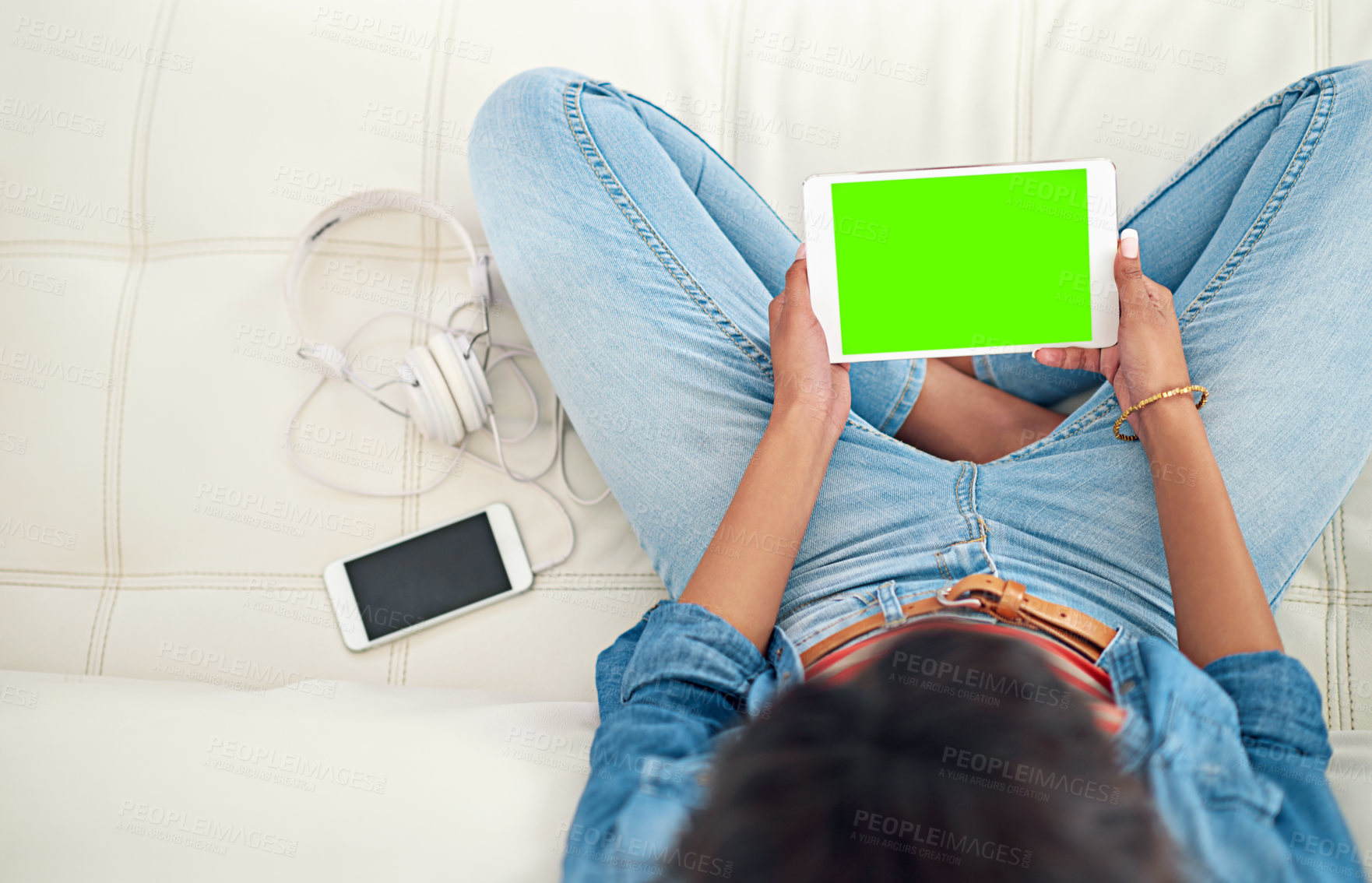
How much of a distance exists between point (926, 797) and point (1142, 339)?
0.49 metres

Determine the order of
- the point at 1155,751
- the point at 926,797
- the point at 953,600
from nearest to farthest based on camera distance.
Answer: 1. the point at 926,797
2. the point at 1155,751
3. the point at 953,600

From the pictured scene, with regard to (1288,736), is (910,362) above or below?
above

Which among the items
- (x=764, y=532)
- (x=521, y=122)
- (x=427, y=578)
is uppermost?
(x=521, y=122)

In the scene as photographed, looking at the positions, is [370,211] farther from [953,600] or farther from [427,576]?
[953,600]

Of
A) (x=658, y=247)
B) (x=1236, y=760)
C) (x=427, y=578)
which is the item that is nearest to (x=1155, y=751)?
(x=1236, y=760)

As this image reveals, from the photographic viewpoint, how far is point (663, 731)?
53cm

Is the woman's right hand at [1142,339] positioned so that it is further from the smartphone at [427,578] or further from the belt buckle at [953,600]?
the smartphone at [427,578]

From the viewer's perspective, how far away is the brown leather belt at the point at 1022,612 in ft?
1.88

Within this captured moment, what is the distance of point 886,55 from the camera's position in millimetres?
973

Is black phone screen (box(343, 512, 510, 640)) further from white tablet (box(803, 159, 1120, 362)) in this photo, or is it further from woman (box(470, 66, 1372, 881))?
white tablet (box(803, 159, 1120, 362))

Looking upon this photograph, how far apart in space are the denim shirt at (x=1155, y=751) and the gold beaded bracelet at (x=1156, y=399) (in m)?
0.20

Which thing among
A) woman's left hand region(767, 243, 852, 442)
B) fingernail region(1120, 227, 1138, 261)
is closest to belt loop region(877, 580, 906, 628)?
woman's left hand region(767, 243, 852, 442)

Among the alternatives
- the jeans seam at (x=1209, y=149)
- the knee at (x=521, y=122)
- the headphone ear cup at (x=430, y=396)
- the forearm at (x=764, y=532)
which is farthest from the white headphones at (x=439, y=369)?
the jeans seam at (x=1209, y=149)

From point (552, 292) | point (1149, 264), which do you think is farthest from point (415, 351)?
point (1149, 264)
